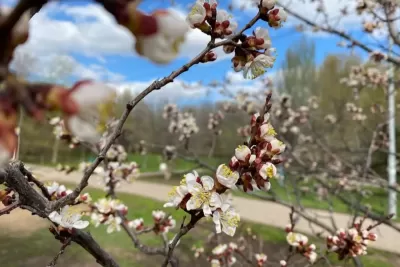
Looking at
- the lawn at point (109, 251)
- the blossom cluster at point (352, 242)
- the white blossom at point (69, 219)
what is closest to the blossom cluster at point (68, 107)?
the white blossom at point (69, 219)

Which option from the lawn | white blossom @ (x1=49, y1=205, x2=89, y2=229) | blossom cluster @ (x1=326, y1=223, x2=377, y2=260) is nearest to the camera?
white blossom @ (x1=49, y1=205, x2=89, y2=229)

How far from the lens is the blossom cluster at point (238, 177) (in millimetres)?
580

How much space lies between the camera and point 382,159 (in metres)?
8.30

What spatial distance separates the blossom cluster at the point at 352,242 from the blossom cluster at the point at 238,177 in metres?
0.67

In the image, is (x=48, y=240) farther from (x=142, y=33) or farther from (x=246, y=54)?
(x=142, y=33)

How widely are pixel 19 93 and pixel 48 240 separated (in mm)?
3620

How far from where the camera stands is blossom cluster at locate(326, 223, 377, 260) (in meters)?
1.12

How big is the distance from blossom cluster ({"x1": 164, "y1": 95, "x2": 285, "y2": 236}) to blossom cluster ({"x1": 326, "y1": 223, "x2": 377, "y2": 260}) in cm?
67

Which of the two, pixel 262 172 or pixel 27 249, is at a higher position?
pixel 262 172

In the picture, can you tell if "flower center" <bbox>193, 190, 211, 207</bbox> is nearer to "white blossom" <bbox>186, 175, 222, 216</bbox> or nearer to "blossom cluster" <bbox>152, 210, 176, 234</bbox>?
"white blossom" <bbox>186, 175, 222, 216</bbox>

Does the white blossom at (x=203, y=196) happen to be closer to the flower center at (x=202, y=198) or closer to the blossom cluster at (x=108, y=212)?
the flower center at (x=202, y=198)

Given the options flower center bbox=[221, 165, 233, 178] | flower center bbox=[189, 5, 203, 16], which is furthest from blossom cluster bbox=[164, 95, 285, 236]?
flower center bbox=[189, 5, 203, 16]

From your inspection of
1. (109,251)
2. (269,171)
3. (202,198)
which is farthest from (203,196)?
(109,251)

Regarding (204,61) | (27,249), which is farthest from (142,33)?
(27,249)
